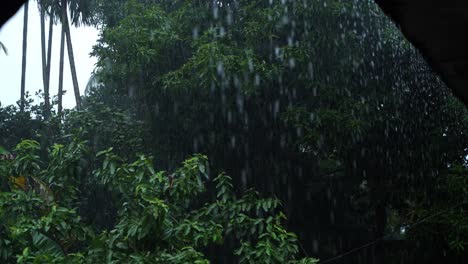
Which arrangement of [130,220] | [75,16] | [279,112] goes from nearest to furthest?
[130,220]
[279,112]
[75,16]

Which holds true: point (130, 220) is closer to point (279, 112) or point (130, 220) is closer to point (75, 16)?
point (279, 112)

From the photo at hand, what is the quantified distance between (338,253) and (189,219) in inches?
209

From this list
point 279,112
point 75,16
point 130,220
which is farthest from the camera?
point 75,16

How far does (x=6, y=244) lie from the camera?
18.4 ft

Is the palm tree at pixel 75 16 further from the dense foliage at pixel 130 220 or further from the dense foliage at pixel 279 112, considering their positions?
the dense foliage at pixel 130 220

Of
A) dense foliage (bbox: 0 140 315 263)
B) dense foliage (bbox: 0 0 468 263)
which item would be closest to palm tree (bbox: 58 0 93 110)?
dense foliage (bbox: 0 0 468 263)

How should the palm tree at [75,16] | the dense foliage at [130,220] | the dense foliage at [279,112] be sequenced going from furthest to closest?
the palm tree at [75,16], the dense foliage at [279,112], the dense foliage at [130,220]

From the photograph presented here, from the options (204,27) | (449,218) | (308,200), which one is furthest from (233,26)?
(449,218)

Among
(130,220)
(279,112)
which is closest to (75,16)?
(279,112)

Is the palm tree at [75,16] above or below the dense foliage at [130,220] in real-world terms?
above

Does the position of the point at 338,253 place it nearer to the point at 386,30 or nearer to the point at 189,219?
the point at 386,30

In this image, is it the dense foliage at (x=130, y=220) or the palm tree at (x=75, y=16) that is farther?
the palm tree at (x=75, y=16)

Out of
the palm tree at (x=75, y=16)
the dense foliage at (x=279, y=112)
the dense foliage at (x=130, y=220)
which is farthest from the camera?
the palm tree at (x=75, y=16)

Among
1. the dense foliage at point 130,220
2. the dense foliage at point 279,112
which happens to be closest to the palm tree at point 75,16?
the dense foliage at point 279,112
